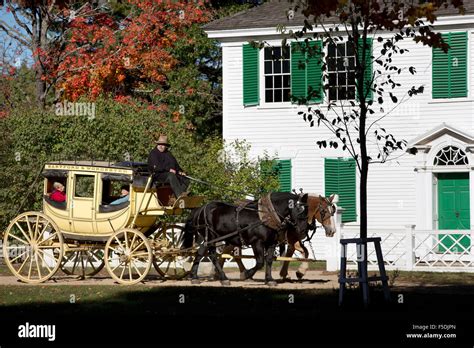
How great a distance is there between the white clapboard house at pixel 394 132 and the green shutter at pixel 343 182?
26mm

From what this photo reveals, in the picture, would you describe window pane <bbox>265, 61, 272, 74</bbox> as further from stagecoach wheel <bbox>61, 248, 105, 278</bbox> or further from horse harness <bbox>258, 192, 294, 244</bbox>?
horse harness <bbox>258, 192, 294, 244</bbox>

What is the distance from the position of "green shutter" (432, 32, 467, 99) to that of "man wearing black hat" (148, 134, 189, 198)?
985cm

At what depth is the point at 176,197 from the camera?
20891 mm

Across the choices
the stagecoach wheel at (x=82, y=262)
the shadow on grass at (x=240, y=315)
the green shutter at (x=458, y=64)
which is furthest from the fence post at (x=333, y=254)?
the shadow on grass at (x=240, y=315)

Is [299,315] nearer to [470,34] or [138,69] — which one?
[470,34]

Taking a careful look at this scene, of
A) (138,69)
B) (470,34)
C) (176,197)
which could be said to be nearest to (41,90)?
(138,69)

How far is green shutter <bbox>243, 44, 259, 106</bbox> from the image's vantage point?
30.3m

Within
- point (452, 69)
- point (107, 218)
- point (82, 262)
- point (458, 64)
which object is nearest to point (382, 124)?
point (452, 69)

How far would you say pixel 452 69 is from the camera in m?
28.5

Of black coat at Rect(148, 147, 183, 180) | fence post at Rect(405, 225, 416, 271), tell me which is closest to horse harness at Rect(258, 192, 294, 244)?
black coat at Rect(148, 147, 183, 180)

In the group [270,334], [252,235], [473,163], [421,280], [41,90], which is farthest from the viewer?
[41,90]

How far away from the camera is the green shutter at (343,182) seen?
29.4 m

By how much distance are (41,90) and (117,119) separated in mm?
8824

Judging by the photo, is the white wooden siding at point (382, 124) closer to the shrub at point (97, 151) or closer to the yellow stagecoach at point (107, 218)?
the shrub at point (97, 151)
